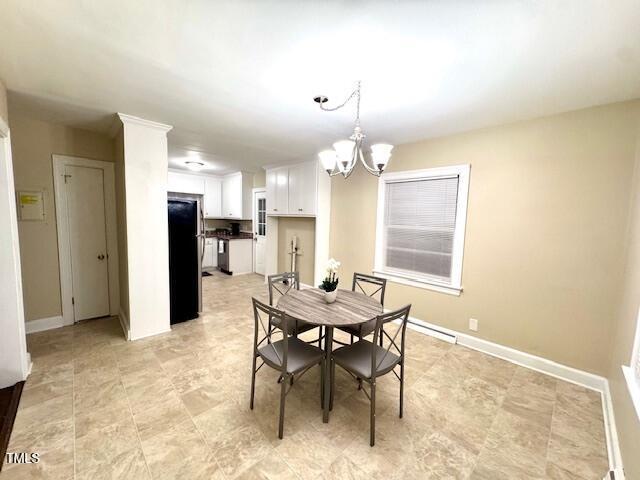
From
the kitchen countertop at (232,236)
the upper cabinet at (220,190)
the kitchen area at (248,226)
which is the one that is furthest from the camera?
the kitchen countertop at (232,236)

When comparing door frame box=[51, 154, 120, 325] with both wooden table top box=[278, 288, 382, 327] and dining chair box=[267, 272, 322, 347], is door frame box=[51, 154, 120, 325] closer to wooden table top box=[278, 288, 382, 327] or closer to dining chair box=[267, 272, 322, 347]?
dining chair box=[267, 272, 322, 347]

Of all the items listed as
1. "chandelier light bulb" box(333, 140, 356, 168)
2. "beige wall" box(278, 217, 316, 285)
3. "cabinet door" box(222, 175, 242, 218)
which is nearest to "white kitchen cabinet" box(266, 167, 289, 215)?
"beige wall" box(278, 217, 316, 285)

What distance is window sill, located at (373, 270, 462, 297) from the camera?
3006mm

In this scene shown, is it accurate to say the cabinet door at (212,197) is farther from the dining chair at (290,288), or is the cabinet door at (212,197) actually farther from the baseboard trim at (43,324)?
the dining chair at (290,288)

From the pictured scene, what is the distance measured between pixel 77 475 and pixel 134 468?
0.91 ft

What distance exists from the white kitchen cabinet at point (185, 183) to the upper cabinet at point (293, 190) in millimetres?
1922

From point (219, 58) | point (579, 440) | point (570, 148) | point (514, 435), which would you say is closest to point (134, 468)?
point (514, 435)

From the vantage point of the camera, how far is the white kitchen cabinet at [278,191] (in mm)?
4809

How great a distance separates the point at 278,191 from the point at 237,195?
62.8 inches

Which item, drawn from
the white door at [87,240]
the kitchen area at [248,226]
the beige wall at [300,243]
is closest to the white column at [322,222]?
the kitchen area at [248,226]

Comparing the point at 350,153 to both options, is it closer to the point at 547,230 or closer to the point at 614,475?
the point at 547,230

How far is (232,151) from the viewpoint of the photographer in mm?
4070

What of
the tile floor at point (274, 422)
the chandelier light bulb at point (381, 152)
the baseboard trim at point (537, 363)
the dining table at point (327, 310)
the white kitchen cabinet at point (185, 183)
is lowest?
the tile floor at point (274, 422)

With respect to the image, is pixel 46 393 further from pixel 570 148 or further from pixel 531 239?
pixel 570 148
